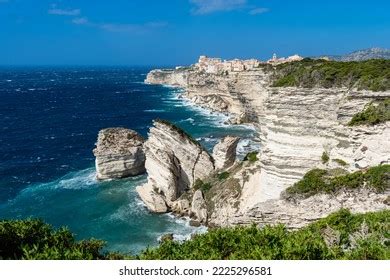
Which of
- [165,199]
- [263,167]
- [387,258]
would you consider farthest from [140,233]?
[387,258]

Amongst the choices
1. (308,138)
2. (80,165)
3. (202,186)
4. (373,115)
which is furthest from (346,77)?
(80,165)

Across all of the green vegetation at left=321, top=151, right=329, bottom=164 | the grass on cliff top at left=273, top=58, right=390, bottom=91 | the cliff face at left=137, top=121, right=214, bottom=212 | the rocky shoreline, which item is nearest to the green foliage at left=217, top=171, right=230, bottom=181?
the rocky shoreline

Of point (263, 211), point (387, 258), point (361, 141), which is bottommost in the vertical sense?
point (263, 211)

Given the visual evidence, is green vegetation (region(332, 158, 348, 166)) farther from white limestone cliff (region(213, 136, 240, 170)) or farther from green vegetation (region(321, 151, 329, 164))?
white limestone cliff (region(213, 136, 240, 170))

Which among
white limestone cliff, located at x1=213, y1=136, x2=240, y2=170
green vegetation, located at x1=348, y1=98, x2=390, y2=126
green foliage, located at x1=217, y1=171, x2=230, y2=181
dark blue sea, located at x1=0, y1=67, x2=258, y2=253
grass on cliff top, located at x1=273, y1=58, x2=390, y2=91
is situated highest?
grass on cliff top, located at x1=273, y1=58, x2=390, y2=91

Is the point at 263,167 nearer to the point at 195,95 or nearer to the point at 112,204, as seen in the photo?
the point at 112,204

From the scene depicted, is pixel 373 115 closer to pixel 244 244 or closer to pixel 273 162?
pixel 273 162

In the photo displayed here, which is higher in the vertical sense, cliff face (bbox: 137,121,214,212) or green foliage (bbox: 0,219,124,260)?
green foliage (bbox: 0,219,124,260)
